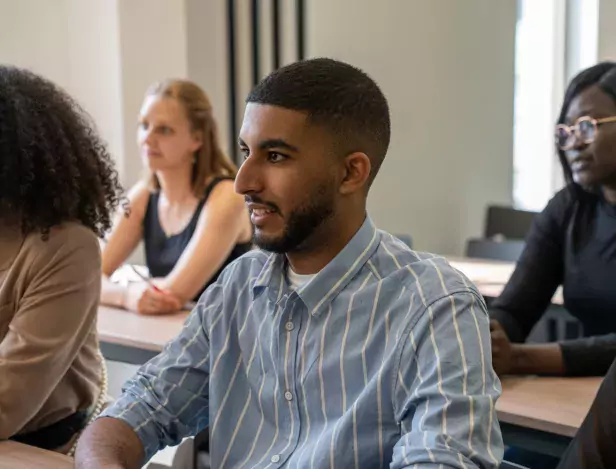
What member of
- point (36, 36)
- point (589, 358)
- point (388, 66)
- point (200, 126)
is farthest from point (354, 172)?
point (388, 66)

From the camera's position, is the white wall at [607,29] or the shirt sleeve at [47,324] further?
the white wall at [607,29]

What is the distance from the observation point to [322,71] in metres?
1.12

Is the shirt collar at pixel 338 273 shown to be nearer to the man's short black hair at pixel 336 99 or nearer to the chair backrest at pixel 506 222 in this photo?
the man's short black hair at pixel 336 99

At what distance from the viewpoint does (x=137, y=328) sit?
227cm

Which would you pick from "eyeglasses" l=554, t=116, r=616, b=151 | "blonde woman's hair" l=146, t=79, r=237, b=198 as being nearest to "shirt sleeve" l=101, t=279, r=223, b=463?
"eyeglasses" l=554, t=116, r=616, b=151

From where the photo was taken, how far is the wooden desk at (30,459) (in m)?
1.24

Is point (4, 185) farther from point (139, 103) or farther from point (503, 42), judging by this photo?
point (503, 42)

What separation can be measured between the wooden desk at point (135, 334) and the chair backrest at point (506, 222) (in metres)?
2.75

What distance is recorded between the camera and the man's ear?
1120 millimetres

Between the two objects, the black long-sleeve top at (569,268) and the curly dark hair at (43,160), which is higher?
the curly dark hair at (43,160)

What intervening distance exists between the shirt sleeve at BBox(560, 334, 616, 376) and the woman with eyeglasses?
0.07 feet

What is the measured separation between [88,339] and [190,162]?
4.11 feet

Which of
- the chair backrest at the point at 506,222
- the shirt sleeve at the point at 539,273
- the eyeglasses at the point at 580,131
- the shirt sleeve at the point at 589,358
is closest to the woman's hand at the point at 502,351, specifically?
the shirt sleeve at the point at 589,358

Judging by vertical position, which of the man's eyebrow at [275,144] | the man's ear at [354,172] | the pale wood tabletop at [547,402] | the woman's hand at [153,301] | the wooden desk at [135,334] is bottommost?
the wooden desk at [135,334]
